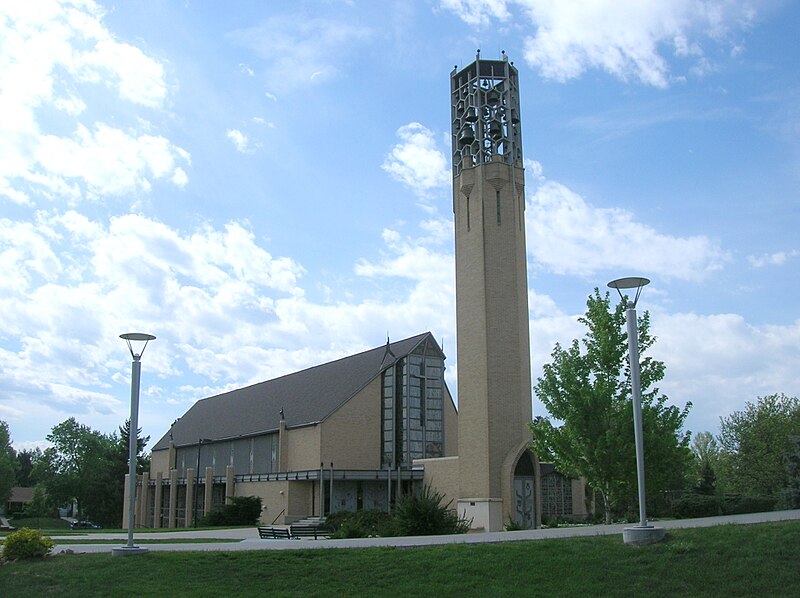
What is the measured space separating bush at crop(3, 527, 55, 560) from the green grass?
77 cm

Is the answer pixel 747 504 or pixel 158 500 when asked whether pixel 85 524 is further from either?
pixel 747 504

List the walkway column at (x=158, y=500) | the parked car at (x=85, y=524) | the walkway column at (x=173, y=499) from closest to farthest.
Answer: the walkway column at (x=173, y=499) → the walkway column at (x=158, y=500) → the parked car at (x=85, y=524)

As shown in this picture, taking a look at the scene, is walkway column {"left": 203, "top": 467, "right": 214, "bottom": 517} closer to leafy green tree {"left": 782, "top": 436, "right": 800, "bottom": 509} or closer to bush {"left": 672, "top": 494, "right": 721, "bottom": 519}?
bush {"left": 672, "top": 494, "right": 721, "bottom": 519}

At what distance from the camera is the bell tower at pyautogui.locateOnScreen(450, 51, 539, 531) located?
113ft

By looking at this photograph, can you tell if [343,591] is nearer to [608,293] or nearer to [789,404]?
[608,293]

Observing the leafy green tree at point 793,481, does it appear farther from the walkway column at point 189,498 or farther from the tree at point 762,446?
the walkway column at point 189,498

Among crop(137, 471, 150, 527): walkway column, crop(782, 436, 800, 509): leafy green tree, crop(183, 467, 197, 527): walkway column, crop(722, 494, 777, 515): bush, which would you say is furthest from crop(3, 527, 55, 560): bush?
crop(137, 471, 150, 527): walkway column

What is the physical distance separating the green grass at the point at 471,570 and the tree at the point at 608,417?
6.95 metres

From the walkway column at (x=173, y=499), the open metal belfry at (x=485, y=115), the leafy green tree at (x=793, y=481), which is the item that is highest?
the open metal belfry at (x=485, y=115)

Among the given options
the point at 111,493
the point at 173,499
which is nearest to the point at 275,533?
the point at 173,499

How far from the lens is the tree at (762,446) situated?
42.8 meters

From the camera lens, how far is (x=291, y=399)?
175 ft

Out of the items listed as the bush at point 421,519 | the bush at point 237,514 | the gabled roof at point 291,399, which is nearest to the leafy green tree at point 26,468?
the gabled roof at point 291,399

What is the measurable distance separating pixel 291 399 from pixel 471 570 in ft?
128
